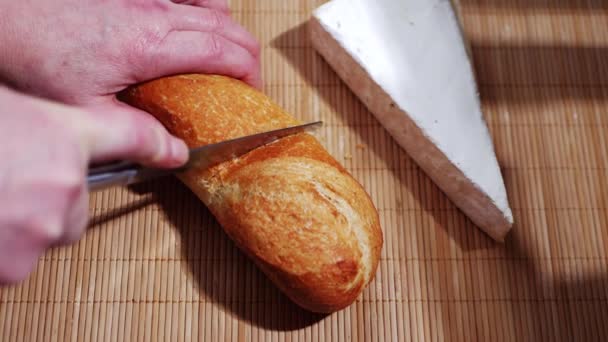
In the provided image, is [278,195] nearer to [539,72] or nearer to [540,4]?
[539,72]

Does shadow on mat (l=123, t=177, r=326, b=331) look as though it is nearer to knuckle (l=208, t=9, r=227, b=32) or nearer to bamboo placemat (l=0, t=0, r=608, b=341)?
bamboo placemat (l=0, t=0, r=608, b=341)

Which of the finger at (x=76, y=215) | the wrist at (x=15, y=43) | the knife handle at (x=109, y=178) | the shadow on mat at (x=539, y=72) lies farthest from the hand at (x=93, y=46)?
the shadow on mat at (x=539, y=72)

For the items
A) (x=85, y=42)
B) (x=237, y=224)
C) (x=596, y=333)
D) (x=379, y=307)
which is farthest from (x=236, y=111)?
(x=596, y=333)

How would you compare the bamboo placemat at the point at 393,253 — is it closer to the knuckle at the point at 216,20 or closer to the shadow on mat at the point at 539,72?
the shadow on mat at the point at 539,72

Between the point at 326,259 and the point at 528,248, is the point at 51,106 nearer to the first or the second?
the point at 326,259

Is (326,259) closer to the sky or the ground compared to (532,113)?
closer to the ground

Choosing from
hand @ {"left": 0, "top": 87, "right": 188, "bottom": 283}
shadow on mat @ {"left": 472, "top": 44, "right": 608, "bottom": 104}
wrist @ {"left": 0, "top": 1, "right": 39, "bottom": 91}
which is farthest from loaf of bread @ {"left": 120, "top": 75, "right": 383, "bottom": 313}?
shadow on mat @ {"left": 472, "top": 44, "right": 608, "bottom": 104}
